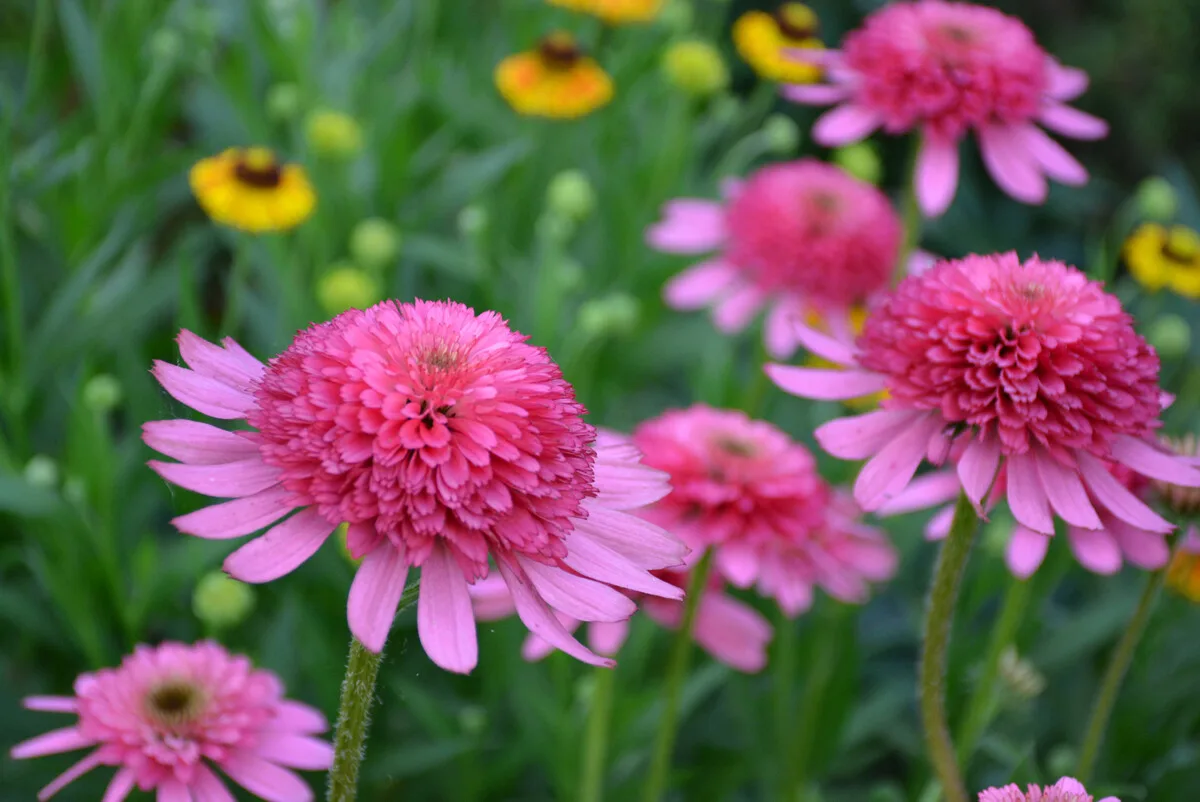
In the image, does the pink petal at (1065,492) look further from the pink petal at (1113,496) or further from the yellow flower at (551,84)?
the yellow flower at (551,84)

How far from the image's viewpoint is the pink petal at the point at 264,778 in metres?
0.72

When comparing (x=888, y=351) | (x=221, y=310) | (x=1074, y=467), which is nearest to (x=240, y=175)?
(x=221, y=310)

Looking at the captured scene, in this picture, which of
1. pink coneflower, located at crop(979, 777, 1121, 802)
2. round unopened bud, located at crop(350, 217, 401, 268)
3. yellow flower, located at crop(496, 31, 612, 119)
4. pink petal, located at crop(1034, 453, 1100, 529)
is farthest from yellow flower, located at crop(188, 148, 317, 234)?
pink coneflower, located at crop(979, 777, 1121, 802)

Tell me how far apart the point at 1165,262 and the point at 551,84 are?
0.82 m

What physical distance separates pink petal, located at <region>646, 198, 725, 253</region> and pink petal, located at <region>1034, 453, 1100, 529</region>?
86 centimetres

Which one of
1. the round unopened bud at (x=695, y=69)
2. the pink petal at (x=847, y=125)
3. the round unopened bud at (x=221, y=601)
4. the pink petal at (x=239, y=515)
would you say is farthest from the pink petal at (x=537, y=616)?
the round unopened bud at (x=695, y=69)

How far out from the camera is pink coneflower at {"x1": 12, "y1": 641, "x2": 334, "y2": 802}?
72 cm

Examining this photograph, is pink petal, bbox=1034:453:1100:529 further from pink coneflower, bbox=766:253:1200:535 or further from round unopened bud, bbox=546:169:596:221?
round unopened bud, bbox=546:169:596:221

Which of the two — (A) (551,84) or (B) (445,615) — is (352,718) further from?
(A) (551,84)

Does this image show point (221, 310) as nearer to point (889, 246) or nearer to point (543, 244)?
point (543, 244)

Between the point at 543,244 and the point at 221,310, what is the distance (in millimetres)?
621

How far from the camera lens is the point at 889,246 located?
1.49m

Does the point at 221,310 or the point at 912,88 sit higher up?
the point at 221,310

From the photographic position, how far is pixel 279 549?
0.53 metres
